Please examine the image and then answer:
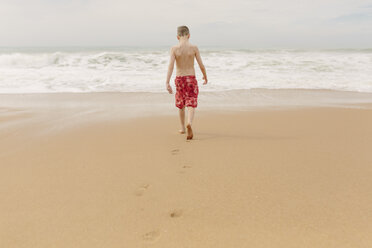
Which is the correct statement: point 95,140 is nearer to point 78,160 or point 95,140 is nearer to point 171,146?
point 78,160

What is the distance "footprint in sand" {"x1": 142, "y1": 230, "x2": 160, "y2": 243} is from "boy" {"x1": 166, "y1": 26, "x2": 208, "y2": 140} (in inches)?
92.0

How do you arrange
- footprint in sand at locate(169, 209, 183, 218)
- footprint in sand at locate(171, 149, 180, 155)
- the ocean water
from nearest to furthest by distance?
footprint in sand at locate(169, 209, 183, 218)
footprint in sand at locate(171, 149, 180, 155)
the ocean water

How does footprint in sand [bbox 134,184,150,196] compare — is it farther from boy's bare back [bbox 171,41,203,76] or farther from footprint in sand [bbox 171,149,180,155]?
boy's bare back [bbox 171,41,203,76]

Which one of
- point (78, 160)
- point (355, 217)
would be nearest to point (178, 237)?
point (355, 217)

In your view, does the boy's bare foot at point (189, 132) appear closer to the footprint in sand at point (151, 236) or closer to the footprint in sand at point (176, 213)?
the footprint in sand at point (176, 213)

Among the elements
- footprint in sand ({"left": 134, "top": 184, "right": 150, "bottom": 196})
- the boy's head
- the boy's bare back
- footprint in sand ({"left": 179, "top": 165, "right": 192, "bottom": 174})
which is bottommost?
footprint in sand ({"left": 179, "top": 165, "right": 192, "bottom": 174})

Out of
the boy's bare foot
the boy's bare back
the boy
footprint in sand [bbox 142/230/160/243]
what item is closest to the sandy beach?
footprint in sand [bbox 142/230/160/243]

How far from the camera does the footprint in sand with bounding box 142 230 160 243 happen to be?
1747mm

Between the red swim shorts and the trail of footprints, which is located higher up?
the red swim shorts

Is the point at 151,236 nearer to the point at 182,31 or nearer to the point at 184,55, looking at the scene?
the point at 184,55

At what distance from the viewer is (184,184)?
2.48 m

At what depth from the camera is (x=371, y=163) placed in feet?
9.57

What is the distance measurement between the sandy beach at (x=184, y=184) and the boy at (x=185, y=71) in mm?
430

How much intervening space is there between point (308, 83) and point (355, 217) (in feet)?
27.2
